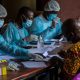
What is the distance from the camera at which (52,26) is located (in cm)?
555

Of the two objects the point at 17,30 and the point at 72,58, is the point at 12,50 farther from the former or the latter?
the point at 72,58

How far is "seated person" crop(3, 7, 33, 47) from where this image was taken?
13.4 feet

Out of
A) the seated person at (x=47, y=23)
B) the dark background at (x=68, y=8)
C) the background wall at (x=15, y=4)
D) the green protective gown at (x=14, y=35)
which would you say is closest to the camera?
the green protective gown at (x=14, y=35)

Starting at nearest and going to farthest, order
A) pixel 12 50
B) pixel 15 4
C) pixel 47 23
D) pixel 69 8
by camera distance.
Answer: pixel 12 50, pixel 47 23, pixel 69 8, pixel 15 4

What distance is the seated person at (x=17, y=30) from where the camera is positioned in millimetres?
4082

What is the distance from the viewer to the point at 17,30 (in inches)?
167

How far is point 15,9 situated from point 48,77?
4385 mm

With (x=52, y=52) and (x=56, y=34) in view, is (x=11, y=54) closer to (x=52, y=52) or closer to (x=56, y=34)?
(x=52, y=52)

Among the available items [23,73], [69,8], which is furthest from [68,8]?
[23,73]

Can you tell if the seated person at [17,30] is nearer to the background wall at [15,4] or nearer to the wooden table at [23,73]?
the wooden table at [23,73]

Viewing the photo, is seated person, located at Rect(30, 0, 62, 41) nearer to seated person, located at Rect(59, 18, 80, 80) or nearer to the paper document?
the paper document

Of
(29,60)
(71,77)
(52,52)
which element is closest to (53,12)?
(52,52)

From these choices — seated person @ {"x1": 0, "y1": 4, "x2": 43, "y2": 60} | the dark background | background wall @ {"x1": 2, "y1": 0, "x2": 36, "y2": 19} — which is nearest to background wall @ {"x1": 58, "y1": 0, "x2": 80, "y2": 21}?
the dark background

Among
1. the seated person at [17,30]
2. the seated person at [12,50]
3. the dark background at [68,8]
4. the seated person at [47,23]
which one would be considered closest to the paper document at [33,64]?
the seated person at [12,50]
